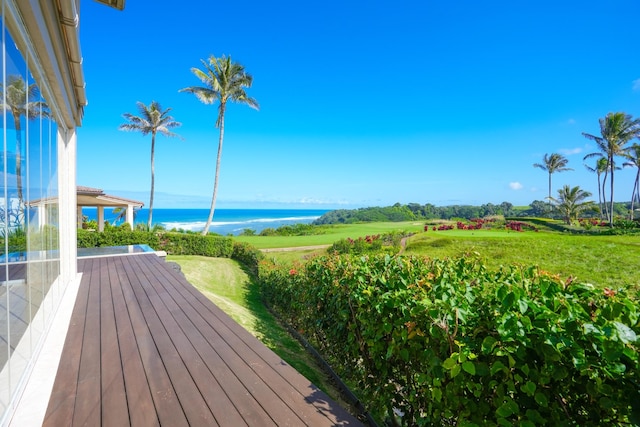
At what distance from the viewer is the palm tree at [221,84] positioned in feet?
56.7

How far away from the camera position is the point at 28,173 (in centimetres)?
219

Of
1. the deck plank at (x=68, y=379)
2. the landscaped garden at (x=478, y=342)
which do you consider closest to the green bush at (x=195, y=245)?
the deck plank at (x=68, y=379)

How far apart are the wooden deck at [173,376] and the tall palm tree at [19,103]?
54.9 inches

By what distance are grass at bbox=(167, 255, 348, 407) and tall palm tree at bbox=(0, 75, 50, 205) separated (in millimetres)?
3438

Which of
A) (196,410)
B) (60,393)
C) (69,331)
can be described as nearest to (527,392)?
(196,410)

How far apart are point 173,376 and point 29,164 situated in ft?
6.43

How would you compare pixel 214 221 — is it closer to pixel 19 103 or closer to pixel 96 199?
pixel 96 199

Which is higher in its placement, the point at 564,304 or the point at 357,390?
the point at 564,304

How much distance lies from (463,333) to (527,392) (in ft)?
1.07

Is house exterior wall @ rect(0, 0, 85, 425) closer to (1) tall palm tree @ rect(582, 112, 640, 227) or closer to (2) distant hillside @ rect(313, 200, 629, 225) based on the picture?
(1) tall palm tree @ rect(582, 112, 640, 227)

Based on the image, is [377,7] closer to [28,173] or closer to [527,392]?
[28,173]

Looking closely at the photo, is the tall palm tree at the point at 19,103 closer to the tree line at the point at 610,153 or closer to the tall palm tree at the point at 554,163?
the tree line at the point at 610,153

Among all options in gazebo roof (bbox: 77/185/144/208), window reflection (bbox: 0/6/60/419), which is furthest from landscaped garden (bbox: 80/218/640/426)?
gazebo roof (bbox: 77/185/144/208)

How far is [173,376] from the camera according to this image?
7.00 feet
